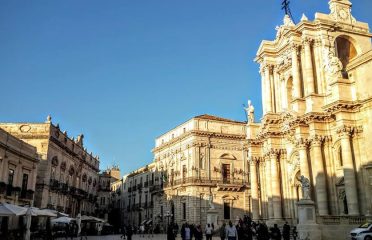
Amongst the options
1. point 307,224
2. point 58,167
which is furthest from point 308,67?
point 58,167

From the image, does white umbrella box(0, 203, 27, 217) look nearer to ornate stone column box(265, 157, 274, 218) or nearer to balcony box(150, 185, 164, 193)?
ornate stone column box(265, 157, 274, 218)

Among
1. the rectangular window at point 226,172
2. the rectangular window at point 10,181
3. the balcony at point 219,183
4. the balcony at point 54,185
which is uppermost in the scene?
the rectangular window at point 226,172

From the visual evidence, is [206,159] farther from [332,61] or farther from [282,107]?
[332,61]

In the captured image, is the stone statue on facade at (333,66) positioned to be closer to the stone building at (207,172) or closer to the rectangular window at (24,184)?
the stone building at (207,172)

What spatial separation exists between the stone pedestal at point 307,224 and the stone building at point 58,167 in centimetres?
2351

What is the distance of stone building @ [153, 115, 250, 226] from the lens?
43.6m

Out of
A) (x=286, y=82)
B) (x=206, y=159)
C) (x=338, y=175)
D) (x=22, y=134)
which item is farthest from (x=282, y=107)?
(x=22, y=134)

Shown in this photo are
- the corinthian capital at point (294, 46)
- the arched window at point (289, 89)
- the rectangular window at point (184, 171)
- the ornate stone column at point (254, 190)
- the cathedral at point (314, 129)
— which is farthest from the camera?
the rectangular window at point (184, 171)

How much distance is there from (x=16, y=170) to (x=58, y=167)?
10.4 m

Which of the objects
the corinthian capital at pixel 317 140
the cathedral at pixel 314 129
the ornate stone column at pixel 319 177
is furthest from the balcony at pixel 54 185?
the corinthian capital at pixel 317 140

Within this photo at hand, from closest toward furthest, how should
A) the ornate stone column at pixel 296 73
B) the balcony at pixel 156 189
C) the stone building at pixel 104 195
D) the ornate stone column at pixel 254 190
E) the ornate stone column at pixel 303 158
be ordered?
1. the ornate stone column at pixel 303 158
2. the ornate stone column at pixel 296 73
3. the ornate stone column at pixel 254 190
4. the balcony at pixel 156 189
5. the stone building at pixel 104 195

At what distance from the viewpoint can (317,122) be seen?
2538 centimetres

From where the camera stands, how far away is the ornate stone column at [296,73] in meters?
27.7

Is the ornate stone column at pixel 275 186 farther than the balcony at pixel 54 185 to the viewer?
No
